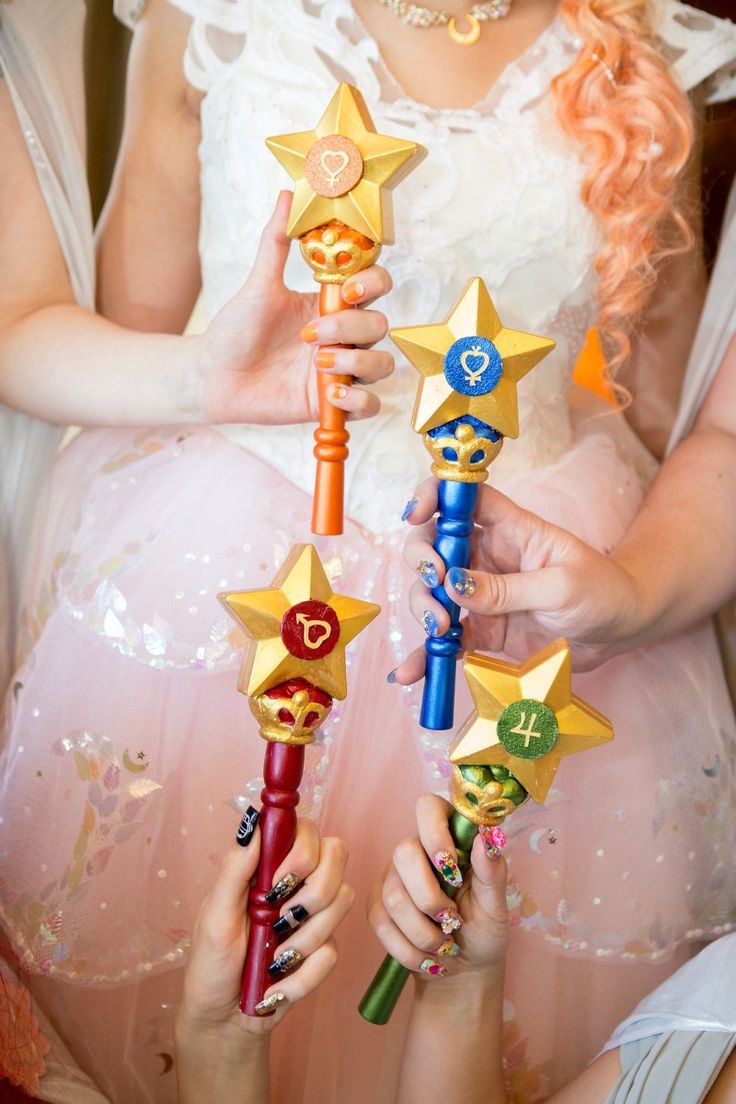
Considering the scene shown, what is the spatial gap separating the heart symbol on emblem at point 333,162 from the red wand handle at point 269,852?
36cm

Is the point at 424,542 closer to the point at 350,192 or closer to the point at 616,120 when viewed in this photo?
the point at 350,192

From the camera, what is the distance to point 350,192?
0.68 m

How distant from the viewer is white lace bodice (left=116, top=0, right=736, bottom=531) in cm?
86

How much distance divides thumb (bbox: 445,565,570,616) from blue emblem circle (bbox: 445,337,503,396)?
4.4 inches

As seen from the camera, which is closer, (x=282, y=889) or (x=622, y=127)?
(x=282, y=889)

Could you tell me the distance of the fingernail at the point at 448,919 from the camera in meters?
0.64

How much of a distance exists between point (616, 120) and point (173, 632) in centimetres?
56

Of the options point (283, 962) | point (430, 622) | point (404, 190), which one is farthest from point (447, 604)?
point (404, 190)

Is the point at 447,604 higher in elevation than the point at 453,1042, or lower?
higher

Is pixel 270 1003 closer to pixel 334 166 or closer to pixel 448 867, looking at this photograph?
pixel 448 867

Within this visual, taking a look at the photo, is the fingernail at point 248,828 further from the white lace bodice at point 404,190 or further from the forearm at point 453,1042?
the white lace bodice at point 404,190

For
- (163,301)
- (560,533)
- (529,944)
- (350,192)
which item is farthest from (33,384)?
(529,944)

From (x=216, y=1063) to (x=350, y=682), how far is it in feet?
0.92

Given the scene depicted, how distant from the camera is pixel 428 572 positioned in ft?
2.19
